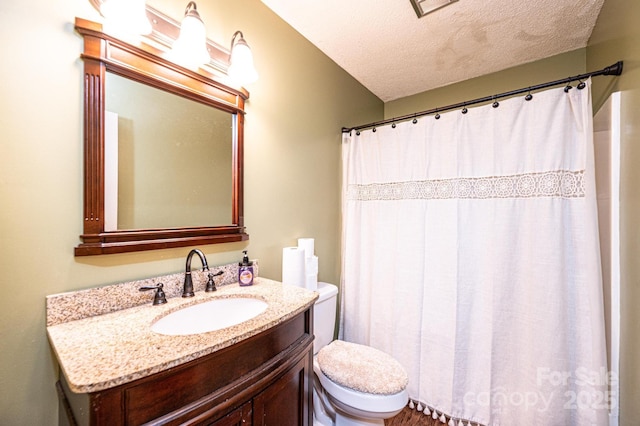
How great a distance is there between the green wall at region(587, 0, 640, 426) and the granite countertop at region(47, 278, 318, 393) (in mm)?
1312

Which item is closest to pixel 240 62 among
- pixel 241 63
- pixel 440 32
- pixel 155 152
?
pixel 241 63

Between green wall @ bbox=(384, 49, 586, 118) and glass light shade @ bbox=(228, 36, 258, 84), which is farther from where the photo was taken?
green wall @ bbox=(384, 49, 586, 118)

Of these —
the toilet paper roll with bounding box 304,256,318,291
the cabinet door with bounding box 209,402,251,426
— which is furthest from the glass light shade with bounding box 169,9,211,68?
the cabinet door with bounding box 209,402,251,426

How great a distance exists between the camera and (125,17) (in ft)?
2.94

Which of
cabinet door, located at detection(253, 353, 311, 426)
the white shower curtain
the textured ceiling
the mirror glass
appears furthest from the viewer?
the textured ceiling

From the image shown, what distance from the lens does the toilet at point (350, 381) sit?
1.19 m

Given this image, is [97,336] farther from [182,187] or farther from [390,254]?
[390,254]

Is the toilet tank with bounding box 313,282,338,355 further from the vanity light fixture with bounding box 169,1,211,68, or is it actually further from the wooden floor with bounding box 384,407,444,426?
the vanity light fixture with bounding box 169,1,211,68

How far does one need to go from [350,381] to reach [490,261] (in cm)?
104

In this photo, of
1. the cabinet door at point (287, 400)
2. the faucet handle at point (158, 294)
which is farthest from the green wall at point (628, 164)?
the faucet handle at point (158, 294)

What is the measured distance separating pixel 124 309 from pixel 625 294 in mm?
Answer: 2023

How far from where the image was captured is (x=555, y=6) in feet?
4.65

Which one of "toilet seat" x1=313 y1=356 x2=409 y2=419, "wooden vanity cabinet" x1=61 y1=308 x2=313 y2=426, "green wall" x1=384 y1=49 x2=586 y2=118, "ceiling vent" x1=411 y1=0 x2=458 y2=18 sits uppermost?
"ceiling vent" x1=411 y1=0 x2=458 y2=18

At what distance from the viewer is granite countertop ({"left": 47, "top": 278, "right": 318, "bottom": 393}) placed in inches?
21.7
